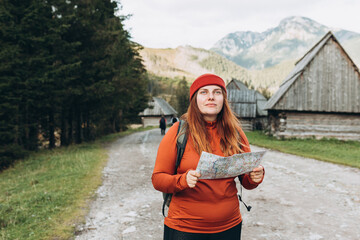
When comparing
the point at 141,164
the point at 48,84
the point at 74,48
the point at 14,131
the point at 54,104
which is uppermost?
the point at 74,48

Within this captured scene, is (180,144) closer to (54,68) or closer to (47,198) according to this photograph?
(47,198)

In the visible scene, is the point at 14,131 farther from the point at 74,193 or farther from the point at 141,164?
the point at 74,193

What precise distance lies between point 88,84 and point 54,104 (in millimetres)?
2651

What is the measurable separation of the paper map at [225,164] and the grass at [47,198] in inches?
125

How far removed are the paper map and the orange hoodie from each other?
115mm

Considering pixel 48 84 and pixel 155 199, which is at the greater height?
pixel 48 84

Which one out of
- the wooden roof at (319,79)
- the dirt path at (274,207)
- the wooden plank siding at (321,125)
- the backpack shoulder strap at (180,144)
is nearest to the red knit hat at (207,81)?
the backpack shoulder strap at (180,144)

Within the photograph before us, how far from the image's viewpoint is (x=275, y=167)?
917 centimetres

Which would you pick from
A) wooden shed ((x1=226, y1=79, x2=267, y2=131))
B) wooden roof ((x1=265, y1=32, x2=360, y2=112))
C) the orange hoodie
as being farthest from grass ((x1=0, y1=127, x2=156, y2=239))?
wooden shed ((x1=226, y1=79, x2=267, y2=131))

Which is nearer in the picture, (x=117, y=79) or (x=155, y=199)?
(x=155, y=199)

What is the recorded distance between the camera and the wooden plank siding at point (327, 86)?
749 inches

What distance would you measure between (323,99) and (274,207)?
1685 centimetres

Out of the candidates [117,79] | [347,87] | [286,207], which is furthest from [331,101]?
[286,207]

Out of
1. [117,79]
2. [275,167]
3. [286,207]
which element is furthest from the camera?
[117,79]
